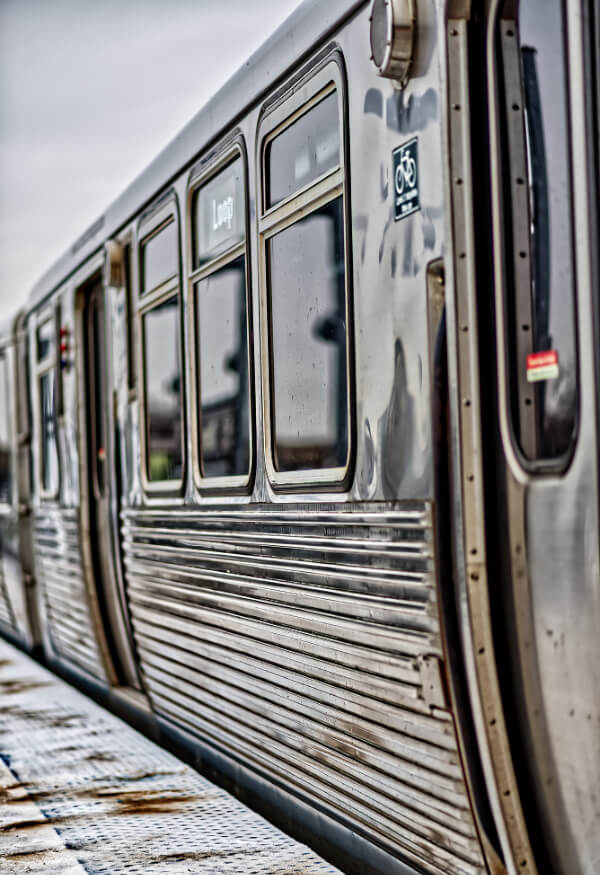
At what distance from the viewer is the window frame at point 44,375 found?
25.1 feet

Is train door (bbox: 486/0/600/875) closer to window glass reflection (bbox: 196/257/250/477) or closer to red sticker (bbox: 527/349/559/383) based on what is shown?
red sticker (bbox: 527/349/559/383)

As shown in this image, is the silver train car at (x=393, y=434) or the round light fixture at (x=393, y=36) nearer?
the silver train car at (x=393, y=434)

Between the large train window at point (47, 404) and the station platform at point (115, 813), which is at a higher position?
the large train window at point (47, 404)

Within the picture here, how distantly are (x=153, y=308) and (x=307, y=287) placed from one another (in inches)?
77.4

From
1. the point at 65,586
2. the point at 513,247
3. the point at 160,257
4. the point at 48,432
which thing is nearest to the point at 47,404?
the point at 48,432

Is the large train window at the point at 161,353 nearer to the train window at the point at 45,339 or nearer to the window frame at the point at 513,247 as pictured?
the train window at the point at 45,339

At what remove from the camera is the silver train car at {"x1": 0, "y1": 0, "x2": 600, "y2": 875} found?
244cm

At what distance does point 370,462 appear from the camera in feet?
10.4

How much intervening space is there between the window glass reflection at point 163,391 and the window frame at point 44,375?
211cm

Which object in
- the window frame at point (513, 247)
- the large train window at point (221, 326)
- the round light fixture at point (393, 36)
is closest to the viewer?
the window frame at point (513, 247)

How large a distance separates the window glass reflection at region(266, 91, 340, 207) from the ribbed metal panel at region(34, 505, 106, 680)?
Answer: 3.67 m

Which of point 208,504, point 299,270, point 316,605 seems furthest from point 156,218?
point 316,605

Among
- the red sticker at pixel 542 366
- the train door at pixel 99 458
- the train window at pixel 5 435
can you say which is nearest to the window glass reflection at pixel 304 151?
the red sticker at pixel 542 366

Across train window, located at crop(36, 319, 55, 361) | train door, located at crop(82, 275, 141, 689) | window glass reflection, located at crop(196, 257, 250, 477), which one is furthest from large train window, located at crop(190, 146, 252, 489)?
train window, located at crop(36, 319, 55, 361)
